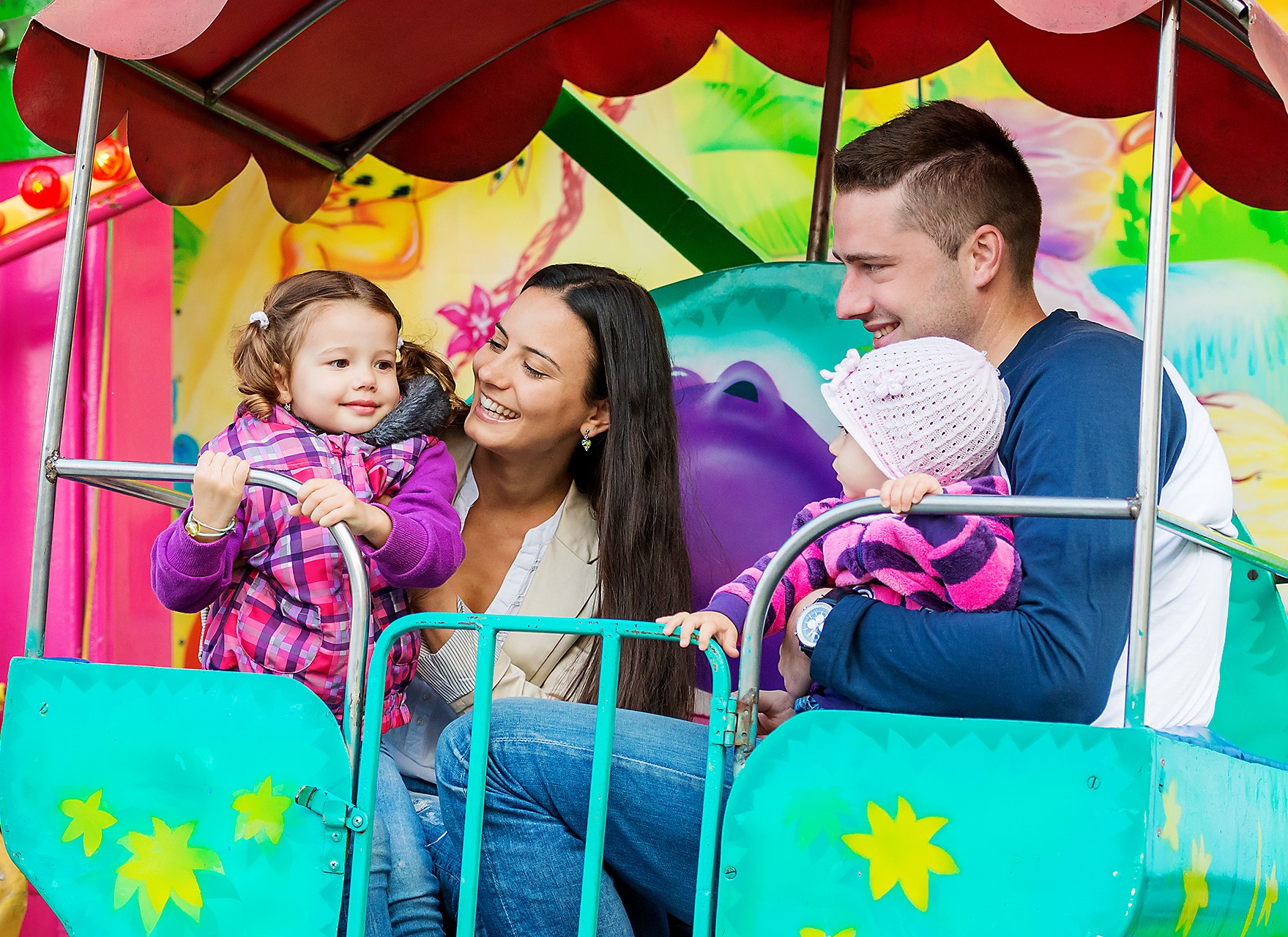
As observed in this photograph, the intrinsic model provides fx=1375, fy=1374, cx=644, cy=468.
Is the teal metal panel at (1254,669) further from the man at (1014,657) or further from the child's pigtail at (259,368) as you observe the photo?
the child's pigtail at (259,368)

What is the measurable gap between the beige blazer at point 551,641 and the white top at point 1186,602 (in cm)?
98

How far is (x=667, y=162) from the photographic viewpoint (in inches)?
171

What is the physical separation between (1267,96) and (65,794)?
2556 millimetres

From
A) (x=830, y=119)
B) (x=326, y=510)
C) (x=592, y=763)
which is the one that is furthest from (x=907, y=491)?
(x=830, y=119)

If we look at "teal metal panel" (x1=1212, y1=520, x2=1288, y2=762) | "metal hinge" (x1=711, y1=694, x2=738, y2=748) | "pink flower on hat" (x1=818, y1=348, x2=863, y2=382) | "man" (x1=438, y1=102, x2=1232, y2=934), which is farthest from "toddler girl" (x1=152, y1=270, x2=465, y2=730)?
"teal metal panel" (x1=1212, y1=520, x2=1288, y2=762)

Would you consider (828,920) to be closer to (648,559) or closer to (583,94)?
(648,559)

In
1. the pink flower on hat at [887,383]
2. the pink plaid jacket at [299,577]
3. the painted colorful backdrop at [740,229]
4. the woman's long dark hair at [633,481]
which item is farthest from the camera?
the painted colorful backdrop at [740,229]

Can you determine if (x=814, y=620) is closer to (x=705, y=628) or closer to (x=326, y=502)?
(x=705, y=628)

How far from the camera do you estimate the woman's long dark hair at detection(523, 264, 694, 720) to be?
2498 mm

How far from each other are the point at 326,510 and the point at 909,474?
0.85 meters

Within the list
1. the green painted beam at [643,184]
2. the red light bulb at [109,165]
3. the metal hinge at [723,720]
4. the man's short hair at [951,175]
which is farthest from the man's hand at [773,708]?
the red light bulb at [109,165]

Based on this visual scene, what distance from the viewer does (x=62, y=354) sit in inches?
86.4

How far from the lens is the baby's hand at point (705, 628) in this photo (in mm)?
1882

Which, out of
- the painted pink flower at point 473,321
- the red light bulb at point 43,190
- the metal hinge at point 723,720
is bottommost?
the metal hinge at point 723,720
